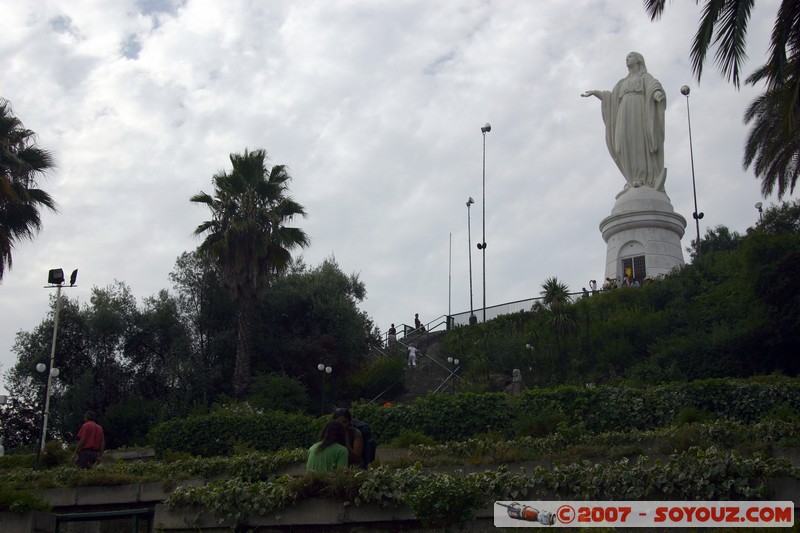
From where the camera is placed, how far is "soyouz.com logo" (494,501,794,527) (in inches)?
297

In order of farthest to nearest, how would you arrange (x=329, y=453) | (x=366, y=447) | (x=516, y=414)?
(x=516, y=414) < (x=366, y=447) < (x=329, y=453)

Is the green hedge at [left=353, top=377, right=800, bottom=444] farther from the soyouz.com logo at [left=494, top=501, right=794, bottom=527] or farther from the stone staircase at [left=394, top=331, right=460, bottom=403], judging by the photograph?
the soyouz.com logo at [left=494, top=501, right=794, bottom=527]

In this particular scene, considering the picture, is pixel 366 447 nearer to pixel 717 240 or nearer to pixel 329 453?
pixel 329 453

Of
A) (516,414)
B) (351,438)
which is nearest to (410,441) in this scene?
(516,414)

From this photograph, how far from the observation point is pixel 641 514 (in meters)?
7.95

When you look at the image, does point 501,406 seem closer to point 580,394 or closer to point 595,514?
point 580,394

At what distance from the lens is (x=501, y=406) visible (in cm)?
2100

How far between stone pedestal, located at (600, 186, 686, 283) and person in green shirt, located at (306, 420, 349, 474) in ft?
98.6

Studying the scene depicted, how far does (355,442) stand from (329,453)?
19.9 inches

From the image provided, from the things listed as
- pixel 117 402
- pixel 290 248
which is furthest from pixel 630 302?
pixel 117 402

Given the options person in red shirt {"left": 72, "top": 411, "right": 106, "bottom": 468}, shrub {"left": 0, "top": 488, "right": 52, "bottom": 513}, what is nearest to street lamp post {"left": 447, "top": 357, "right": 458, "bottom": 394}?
person in red shirt {"left": 72, "top": 411, "right": 106, "bottom": 468}

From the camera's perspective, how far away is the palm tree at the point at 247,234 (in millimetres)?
29516

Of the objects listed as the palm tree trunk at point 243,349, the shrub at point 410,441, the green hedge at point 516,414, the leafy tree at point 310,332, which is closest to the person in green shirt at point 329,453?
the shrub at point 410,441

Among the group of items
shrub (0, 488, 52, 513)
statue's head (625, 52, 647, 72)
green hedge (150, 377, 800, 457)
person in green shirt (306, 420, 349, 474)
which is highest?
statue's head (625, 52, 647, 72)
